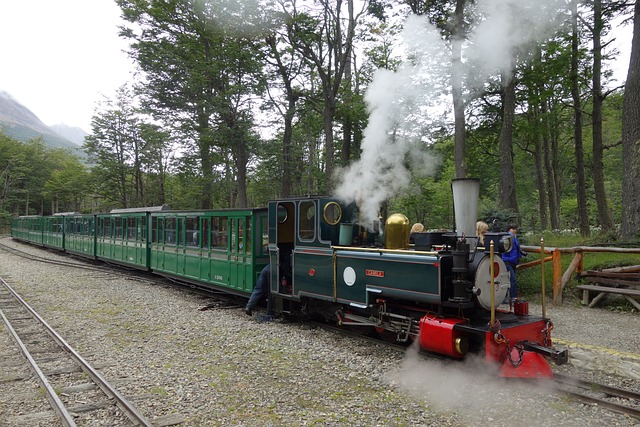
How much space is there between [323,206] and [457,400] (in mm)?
3579

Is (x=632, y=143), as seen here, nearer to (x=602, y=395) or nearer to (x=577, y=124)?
(x=577, y=124)

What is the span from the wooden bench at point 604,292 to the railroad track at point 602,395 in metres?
4.26

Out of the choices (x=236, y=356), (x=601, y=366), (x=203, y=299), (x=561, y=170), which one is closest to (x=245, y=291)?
(x=203, y=299)

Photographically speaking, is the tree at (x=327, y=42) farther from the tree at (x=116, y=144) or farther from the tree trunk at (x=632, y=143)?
the tree at (x=116, y=144)

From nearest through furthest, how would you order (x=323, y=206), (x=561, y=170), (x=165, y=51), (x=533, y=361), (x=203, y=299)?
1. (x=533, y=361)
2. (x=323, y=206)
3. (x=203, y=299)
4. (x=165, y=51)
5. (x=561, y=170)

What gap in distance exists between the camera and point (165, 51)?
18234 millimetres

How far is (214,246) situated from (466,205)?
650 centimetres

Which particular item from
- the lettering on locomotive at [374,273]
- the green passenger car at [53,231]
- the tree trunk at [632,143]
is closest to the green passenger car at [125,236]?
the green passenger car at [53,231]

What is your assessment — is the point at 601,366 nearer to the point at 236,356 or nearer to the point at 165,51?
the point at 236,356

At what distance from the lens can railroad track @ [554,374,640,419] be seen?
4199mm

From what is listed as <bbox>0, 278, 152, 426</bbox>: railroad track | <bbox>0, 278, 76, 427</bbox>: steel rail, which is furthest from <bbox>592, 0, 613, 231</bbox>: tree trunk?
<bbox>0, 278, 76, 427</bbox>: steel rail

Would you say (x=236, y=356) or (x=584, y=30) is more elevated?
(x=584, y=30)

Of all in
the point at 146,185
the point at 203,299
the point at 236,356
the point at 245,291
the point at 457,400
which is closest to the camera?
the point at 457,400

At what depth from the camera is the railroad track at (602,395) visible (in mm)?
4199
